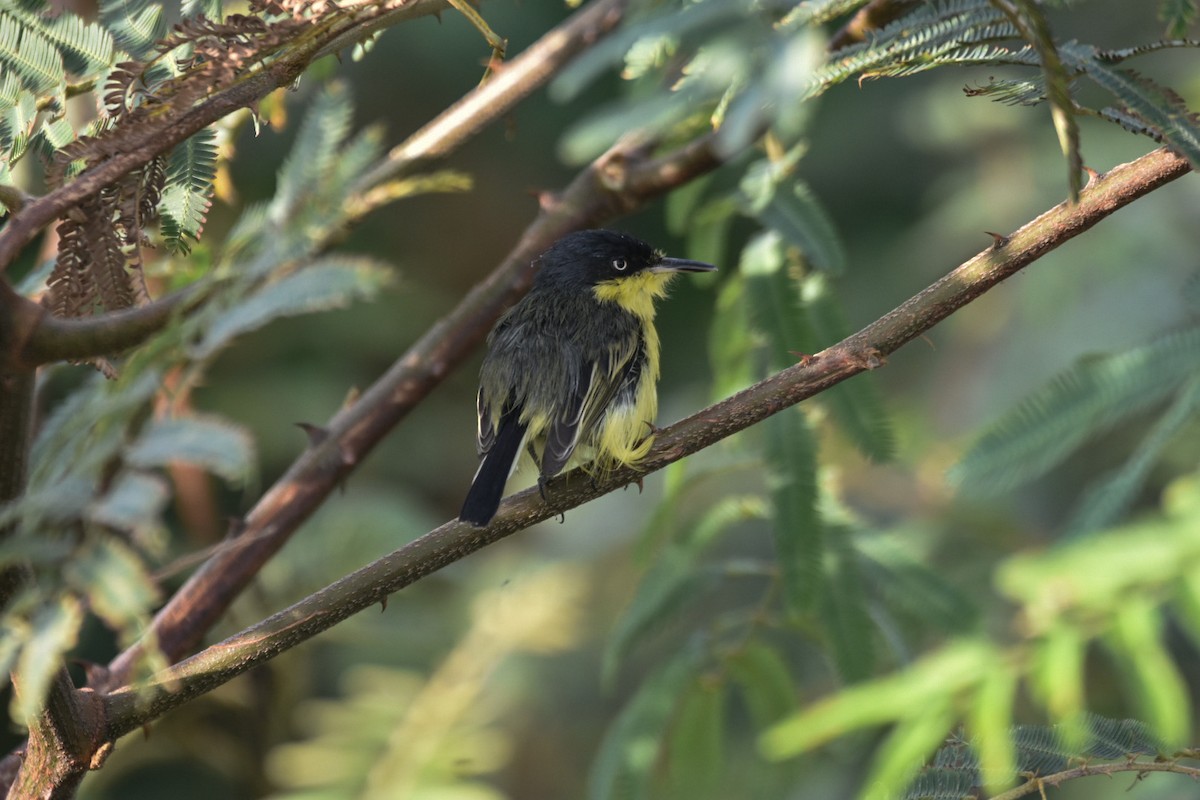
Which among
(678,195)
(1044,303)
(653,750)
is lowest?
(653,750)

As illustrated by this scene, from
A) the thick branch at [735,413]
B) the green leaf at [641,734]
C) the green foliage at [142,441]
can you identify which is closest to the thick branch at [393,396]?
the green foliage at [142,441]

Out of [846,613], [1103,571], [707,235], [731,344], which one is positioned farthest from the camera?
[707,235]

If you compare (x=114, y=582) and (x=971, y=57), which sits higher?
(x=971, y=57)

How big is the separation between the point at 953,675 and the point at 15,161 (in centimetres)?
187

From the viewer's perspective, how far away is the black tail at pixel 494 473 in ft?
8.87

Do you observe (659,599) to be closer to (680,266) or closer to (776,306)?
(776,306)

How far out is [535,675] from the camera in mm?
6820

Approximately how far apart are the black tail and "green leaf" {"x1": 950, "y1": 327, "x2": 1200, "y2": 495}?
109 cm

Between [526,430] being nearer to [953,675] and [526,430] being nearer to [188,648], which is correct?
[188,648]

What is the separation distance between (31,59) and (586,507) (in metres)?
5.87

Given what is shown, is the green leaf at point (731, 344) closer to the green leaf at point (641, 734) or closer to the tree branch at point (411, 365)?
the tree branch at point (411, 365)

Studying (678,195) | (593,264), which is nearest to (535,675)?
(593,264)

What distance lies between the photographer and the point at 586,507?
8.08 m

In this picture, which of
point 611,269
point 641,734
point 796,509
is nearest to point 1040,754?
point 796,509
